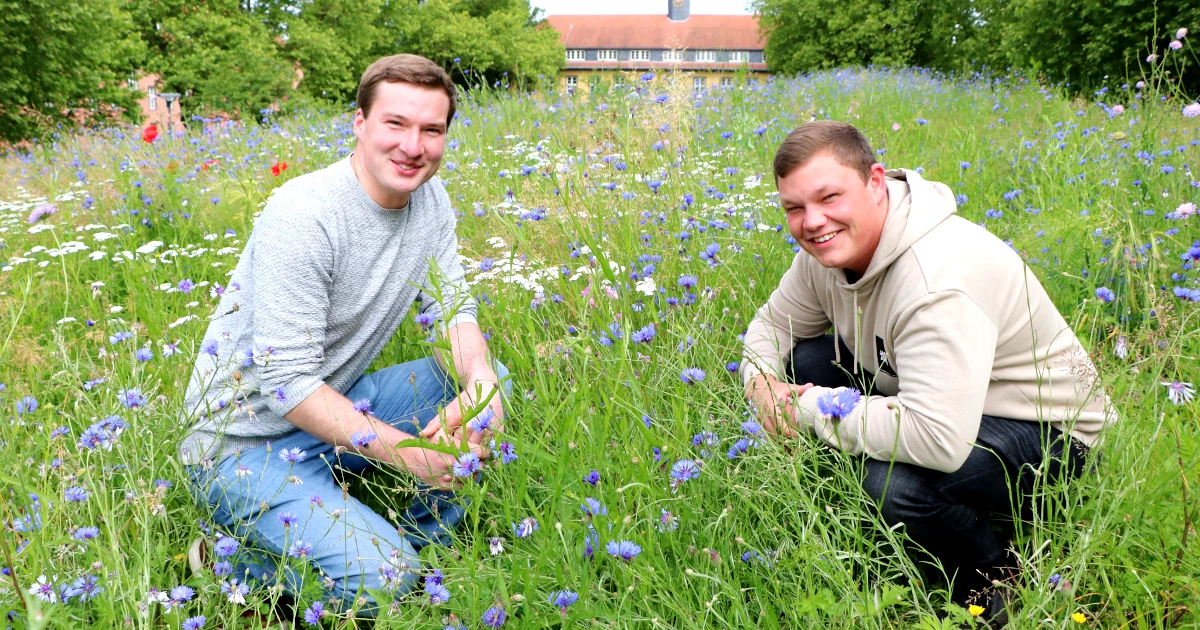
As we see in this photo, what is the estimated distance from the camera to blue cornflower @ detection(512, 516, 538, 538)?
1745 millimetres

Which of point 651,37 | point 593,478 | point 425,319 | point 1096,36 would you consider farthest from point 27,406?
point 651,37

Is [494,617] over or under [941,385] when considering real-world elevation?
under

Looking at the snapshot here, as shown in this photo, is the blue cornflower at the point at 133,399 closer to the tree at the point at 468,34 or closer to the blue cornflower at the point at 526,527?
the blue cornflower at the point at 526,527

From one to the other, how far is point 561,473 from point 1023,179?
11.3 ft

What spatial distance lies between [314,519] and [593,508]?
90 centimetres

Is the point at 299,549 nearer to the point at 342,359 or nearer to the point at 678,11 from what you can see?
the point at 342,359

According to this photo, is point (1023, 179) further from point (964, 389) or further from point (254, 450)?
point (254, 450)

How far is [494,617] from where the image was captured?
4.93 feet

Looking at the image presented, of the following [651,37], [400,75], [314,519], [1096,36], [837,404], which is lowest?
[314,519]

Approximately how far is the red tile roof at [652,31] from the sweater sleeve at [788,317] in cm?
5796

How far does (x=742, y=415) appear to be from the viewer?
1.93 metres

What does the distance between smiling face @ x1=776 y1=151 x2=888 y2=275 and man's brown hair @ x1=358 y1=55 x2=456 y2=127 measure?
3.60 ft

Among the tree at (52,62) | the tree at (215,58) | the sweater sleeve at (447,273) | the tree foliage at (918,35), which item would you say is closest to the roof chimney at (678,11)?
the tree foliage at (918,35)

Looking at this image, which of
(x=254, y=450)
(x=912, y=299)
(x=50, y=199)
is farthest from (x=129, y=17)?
(x=912, y=299)
